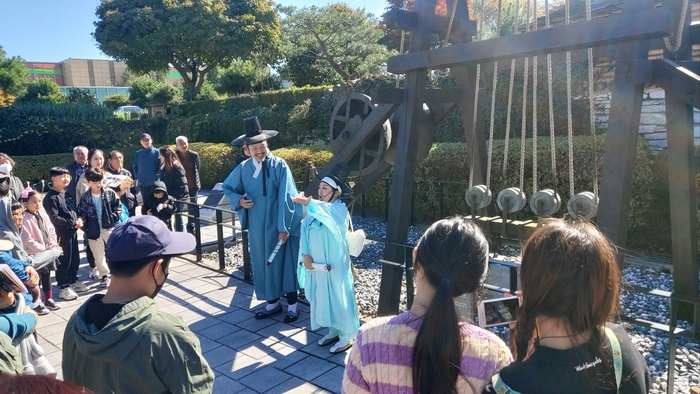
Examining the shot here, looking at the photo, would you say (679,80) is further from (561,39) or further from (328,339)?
(328,339)

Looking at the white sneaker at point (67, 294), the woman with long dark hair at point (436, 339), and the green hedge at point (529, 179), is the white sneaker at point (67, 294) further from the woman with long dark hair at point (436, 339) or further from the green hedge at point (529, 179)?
the woman with long dark hair at point (436, 339)

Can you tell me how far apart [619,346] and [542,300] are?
10.0 inches

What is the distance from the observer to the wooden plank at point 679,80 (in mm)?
2785

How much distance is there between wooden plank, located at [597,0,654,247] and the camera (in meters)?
2.84

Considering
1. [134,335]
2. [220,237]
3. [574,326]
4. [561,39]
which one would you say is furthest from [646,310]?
[134,335]

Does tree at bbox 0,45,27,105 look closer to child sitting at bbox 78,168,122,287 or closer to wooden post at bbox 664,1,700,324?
child sitting at bbox 78,168,122,287

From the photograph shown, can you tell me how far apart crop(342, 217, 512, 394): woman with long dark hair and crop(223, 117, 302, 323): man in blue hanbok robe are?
10.8ft

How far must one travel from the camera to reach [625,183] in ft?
9.37

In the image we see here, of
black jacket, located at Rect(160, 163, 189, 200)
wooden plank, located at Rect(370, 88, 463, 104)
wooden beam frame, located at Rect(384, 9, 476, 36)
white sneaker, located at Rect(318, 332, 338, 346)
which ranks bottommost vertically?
white sneaker, located at Rect(318, 332, 338, 346)

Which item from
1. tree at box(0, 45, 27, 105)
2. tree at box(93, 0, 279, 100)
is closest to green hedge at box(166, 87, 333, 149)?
tree at box(93, 0, 279, 100)

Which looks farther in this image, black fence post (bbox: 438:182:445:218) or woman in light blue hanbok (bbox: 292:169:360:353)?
black fence post (bbox: 438:182:445:218)

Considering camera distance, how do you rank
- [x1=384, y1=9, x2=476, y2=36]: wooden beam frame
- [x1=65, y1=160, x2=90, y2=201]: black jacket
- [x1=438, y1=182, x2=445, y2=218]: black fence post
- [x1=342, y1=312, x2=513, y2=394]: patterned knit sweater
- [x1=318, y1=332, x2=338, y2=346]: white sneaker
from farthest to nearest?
[x1=438, y1=182, x2=445, y2=218]: black fence post → [x1=65, y1=160, x2=90, y2=201]: black jacket → [x1=318, y1=332, x2=338, y2=346]: white sneaker → [x1=384, y1=9, x2=476, y2=36]: wooden beam frame → [x1=342, y1=312, x2=513, y2=394]: patterned knit sweater

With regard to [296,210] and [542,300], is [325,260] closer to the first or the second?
[296,210]

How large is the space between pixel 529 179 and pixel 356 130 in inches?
152
